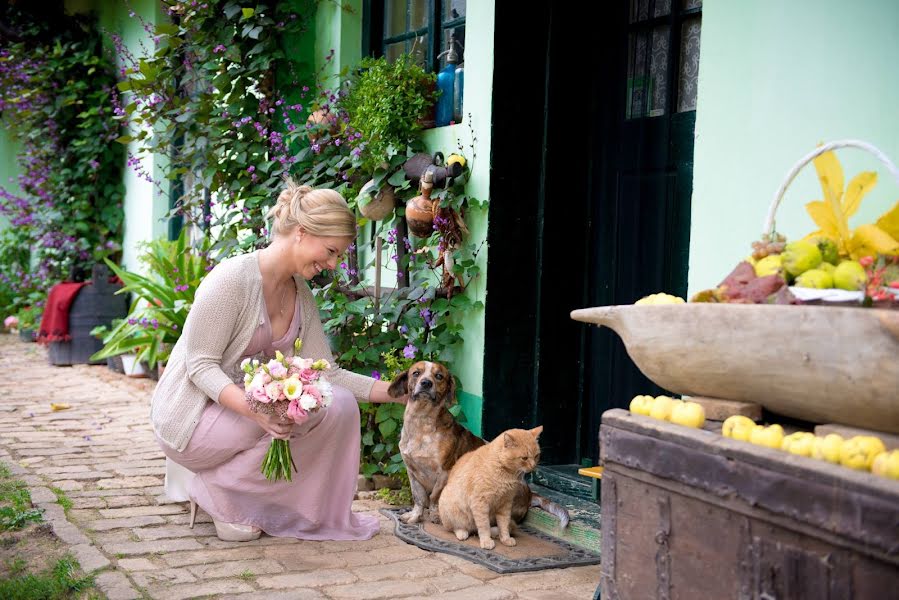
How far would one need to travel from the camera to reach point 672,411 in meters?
2.50

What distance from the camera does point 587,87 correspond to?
16.2 ft

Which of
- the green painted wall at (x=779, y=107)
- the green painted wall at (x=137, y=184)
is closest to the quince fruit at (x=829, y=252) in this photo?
the green painted wall at (x=779, y=107)

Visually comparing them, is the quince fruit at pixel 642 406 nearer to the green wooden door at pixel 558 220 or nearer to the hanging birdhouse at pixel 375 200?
the green wooden door at pixel 558 220

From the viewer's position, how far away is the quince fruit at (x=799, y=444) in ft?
7.06

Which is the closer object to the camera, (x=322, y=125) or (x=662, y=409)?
(x=662, y=409)

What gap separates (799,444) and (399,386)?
2487 millimetres

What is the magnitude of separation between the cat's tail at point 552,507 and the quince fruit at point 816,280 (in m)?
2.12

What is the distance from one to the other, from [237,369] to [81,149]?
6903 mm

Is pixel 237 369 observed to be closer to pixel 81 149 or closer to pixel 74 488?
pixel 74 488

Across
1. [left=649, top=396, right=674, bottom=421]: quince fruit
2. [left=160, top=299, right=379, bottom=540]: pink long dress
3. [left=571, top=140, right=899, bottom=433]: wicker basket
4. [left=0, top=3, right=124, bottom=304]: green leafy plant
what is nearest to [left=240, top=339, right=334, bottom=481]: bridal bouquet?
[left=160, top=299, right=379, bottom=540]: pink long dress

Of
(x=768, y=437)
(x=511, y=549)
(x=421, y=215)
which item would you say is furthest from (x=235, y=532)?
(x=768, y=437)

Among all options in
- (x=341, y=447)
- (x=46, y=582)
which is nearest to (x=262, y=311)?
(x=341, y=447)

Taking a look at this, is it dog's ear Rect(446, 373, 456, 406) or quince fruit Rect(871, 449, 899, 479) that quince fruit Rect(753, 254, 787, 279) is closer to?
quince fruit Rect(871, 449, 899, 479)

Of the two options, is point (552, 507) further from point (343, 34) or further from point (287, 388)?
point (343, 34)
